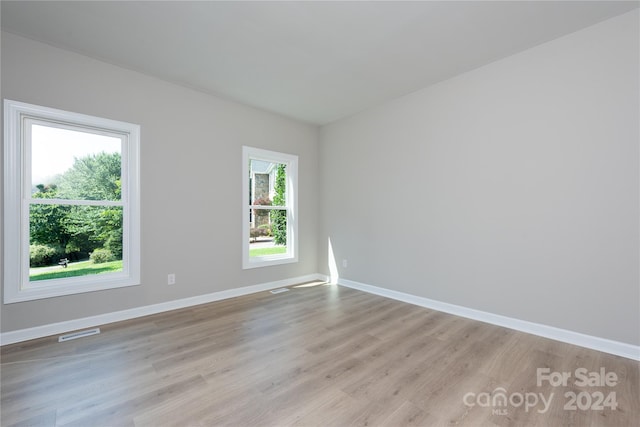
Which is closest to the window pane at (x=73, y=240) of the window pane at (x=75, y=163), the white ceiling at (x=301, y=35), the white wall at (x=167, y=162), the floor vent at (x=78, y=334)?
the window pane at (x=75, y=163)

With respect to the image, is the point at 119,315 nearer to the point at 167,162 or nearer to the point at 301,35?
the point at 167,162

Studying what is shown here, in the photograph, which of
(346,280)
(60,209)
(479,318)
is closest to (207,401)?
(60,209)

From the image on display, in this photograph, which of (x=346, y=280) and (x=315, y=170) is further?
(x=315, y=170)

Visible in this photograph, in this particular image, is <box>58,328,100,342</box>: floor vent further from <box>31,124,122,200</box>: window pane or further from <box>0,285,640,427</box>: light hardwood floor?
<box>31,124,122,200</box>: window pane

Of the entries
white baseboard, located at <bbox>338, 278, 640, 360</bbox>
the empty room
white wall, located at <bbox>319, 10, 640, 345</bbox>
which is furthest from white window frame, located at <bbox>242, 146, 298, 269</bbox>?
white baseboard, located at <bbox>338, 278, 640, 360</bbox>

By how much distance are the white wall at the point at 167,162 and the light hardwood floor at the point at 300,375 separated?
0.37m

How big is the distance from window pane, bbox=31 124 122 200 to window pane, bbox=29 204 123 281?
17 centimetres

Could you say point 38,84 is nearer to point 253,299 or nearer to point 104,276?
point 104,276

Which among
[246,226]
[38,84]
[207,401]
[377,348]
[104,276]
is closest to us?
[207,401]

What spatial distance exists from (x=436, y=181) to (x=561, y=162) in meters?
1.22

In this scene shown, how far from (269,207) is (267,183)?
1.32 feet

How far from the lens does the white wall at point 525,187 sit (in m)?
2.38

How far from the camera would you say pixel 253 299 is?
3.94 metres

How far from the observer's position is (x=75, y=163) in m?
2.97
